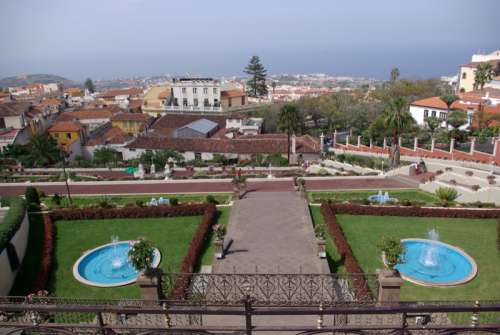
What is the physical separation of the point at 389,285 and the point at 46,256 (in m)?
15.1

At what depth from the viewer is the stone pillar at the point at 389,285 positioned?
35.9 feet

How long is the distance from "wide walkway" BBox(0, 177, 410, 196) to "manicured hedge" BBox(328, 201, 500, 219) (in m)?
5.08

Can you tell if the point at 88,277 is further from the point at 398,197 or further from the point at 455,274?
the point at 398,197

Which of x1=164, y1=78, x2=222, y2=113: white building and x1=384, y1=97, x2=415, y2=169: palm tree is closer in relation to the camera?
x1=384, y1=97, x2=415, y2=169: palm tree

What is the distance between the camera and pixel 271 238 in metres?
17.6

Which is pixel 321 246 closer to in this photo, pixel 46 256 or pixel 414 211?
pixel 414 211

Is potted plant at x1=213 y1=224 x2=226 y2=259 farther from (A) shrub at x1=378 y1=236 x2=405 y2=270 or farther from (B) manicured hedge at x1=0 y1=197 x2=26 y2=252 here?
(B) manicured hedge at x1=0 y1=197 x2=26 y2=252

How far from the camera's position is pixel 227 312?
215 inches

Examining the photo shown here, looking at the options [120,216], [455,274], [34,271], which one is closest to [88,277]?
[34,271]

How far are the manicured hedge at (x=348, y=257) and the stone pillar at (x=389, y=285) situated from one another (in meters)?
0.59

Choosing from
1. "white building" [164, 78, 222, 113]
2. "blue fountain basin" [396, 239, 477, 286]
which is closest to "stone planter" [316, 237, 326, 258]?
"blue fountain basin" [396, 239, 477, 286]

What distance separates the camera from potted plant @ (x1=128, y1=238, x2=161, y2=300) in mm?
10867

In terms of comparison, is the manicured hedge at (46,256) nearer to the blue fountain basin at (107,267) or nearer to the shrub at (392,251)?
the blue fountain basin at (107,267)

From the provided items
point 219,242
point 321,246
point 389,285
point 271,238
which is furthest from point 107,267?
point 389,285
